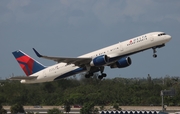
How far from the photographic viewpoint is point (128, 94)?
114 m

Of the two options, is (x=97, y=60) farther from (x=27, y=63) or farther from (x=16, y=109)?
(x=16, y=109)

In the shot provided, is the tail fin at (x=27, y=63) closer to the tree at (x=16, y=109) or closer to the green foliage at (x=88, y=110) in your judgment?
the tree at (x=16, y=109)

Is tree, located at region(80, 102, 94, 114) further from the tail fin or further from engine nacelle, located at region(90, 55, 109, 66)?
engine nacelle, located at region(90, 55, 109, 66)

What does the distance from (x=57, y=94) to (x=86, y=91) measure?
7.47 meters

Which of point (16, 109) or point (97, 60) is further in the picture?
point (16, 109)

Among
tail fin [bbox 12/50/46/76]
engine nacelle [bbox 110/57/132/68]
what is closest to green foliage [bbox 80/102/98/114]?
tail fin [bbox 12/50/46/76]

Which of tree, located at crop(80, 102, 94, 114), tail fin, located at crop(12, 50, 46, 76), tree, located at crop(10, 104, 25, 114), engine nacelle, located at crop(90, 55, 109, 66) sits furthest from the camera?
tree, located at crop(10, 104, 25, 114)

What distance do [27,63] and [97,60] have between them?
48.5ft

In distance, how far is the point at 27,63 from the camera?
2968 inches

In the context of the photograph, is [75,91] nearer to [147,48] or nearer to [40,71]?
[40,71]

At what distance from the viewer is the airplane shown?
63.5 metres

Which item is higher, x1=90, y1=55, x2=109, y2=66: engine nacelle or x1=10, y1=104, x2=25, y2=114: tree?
x1=90, y1=55, x2=109, y2=66: engine nacelle

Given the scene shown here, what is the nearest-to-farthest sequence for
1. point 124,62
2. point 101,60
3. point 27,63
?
A: point 101,60
point 124,62
point 27,63

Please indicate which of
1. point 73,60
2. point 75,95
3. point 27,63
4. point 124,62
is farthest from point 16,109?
point 124,62
